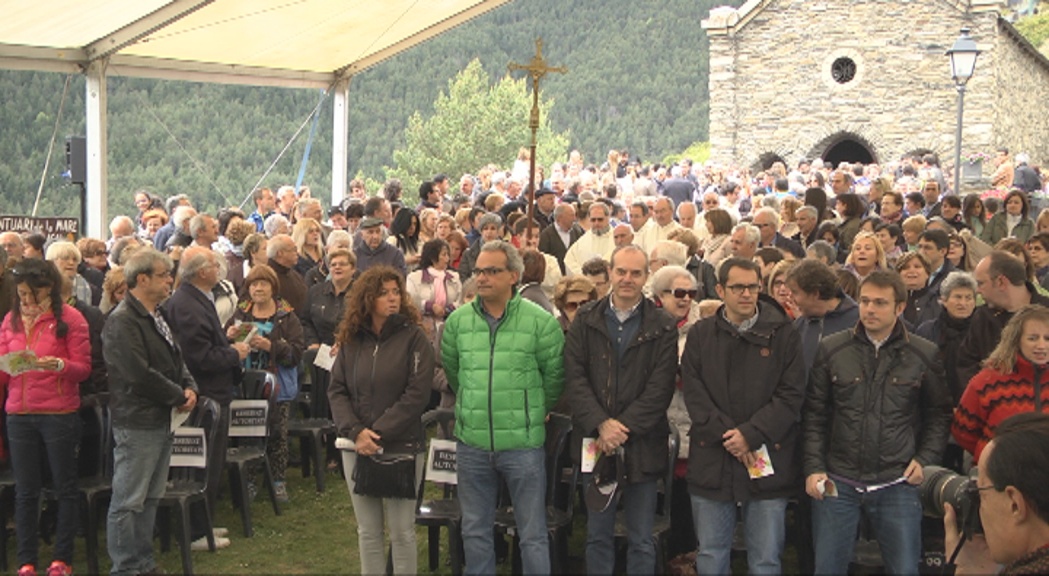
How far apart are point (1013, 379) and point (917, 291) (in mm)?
2637

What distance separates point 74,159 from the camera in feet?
38.4

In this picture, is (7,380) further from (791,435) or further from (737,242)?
(737,242)

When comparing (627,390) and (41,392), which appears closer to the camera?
(627,390)

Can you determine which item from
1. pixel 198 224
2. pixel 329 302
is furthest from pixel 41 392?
pixel 198 224

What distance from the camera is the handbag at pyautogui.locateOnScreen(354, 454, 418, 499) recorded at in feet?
18.8

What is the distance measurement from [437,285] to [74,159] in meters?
4.77

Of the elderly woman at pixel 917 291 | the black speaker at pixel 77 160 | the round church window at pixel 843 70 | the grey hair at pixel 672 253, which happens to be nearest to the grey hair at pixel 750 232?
the grey hair at pixel 672 253

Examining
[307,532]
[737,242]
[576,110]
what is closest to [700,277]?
[737,242]

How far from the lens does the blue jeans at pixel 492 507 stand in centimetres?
571

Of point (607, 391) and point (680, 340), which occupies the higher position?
point (680, 340)

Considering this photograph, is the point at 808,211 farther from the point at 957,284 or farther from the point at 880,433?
the point at 880,433

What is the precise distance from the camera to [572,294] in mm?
7016

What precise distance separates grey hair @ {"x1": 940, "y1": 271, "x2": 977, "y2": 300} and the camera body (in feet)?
10.3

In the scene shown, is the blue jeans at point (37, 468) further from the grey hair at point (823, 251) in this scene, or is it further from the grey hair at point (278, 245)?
the grey hair at point (823, 251)
